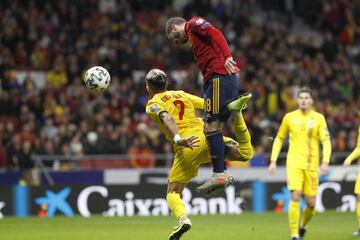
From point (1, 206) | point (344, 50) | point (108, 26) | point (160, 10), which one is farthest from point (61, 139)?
point (344, 50)

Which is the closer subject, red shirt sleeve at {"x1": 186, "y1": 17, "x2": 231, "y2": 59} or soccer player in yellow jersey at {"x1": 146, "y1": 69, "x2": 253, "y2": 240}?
red shirt sleeve at {"x1": 186, "y1": 17, "x2": 231, "y2": 59}

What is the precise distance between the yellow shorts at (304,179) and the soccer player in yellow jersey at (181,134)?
2.14 m

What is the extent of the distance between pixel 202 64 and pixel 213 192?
155 cm

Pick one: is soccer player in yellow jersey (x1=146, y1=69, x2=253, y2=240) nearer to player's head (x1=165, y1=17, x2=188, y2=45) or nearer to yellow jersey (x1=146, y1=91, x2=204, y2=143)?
yellow jersey (x1=146, y1=91, x2=204, y2=143)

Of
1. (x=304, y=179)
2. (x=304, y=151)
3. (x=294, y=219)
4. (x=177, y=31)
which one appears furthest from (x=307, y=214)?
(x=177, y=31)

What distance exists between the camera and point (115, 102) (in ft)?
79.3

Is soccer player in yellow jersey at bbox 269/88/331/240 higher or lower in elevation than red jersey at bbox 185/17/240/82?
lower

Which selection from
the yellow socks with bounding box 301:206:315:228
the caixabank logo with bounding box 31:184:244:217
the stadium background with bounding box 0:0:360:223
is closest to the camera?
the yellow socks with bounding box 301:206:315:228

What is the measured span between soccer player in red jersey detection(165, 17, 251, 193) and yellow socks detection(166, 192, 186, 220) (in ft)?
2.53

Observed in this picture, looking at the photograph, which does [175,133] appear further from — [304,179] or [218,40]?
[304,179]

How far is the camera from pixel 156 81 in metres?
12.0

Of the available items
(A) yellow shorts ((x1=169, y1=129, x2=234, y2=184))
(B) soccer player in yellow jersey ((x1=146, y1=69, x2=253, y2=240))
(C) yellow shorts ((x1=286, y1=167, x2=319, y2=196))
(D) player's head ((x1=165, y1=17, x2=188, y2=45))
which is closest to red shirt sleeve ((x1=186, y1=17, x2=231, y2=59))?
(D) player's head ((x1=165, y1=17, x2=188, y2=45))

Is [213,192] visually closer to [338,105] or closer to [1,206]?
[1,206]

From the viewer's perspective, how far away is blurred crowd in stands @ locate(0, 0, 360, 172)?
22869 millimetres
